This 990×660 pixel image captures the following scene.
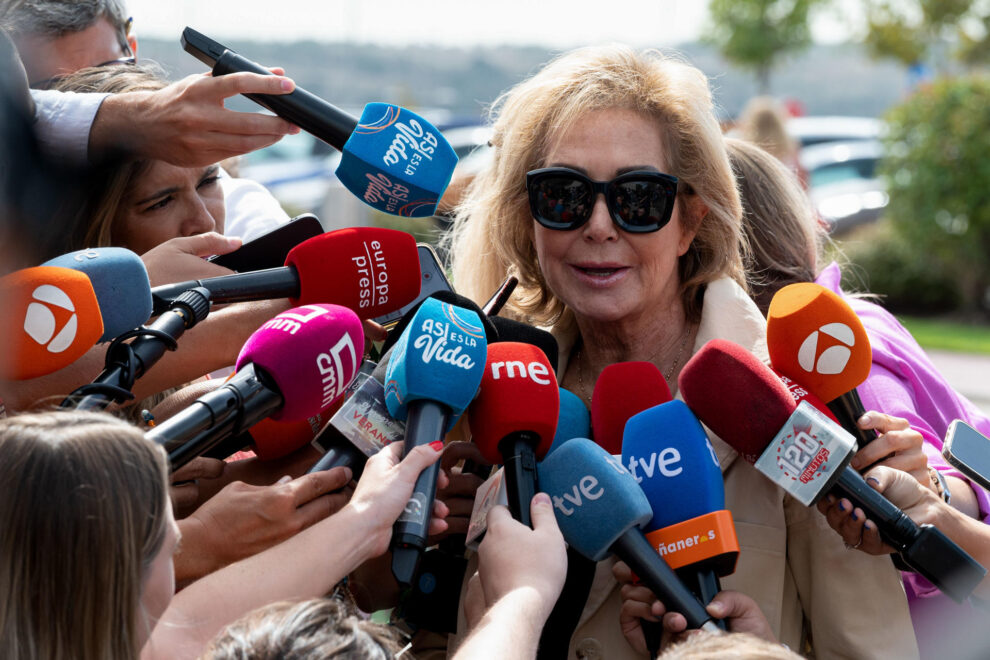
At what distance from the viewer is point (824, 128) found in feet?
66.7

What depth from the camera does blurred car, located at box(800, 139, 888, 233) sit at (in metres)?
15.5

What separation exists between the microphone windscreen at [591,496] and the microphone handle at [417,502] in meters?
→ 0.23

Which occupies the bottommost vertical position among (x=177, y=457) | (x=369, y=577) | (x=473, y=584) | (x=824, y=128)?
(x=824, y=128)

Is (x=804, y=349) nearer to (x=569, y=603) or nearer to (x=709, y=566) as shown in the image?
(x=709, y=566)

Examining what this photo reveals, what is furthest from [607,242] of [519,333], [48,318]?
[48,318]

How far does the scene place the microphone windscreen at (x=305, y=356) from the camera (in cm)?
175

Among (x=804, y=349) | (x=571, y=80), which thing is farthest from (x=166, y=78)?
(x=804, y=349)

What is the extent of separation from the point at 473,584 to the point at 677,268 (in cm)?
105

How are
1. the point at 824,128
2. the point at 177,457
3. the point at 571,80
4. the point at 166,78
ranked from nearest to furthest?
the point at 177,457, the point at 571,80, the point at 166,78, the point at 824,128

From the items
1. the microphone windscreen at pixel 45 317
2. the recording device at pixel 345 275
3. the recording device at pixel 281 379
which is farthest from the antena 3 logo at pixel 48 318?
the recording device at pixel 345 275

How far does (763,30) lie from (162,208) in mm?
29736

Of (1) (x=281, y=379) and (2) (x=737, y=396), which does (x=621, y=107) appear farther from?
(1) (x=281, y=379)

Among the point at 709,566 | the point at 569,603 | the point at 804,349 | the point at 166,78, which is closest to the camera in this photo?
the point at 709,566

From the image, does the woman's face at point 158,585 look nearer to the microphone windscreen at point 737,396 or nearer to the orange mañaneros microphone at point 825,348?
the microphone windscreen at point 737,396
